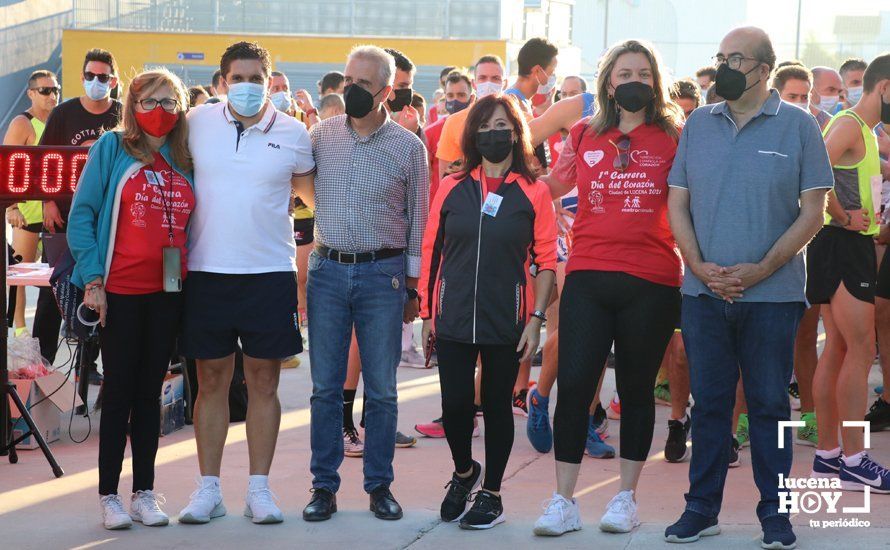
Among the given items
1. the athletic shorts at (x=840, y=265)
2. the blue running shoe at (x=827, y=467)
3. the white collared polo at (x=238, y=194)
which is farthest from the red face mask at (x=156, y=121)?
the blue running shoe at (x=827, y=467)

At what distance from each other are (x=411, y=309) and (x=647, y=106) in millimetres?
1395

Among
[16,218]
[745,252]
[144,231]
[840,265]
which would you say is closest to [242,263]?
[144,231]

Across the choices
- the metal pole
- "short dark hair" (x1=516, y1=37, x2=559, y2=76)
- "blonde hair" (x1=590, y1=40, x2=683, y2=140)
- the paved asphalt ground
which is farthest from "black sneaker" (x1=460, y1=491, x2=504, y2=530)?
the metal pole

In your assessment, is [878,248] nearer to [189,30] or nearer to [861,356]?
[861,356]

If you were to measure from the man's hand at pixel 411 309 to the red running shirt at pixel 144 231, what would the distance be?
102 centimetres

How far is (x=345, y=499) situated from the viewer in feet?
18.3

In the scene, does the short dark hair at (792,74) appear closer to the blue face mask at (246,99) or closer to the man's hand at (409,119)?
the man's hand at (409,119)

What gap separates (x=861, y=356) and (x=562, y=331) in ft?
5.53

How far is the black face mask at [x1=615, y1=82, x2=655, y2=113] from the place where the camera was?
16.3ft

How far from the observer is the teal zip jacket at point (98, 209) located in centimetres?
499

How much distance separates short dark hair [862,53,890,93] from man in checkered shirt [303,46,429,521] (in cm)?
234

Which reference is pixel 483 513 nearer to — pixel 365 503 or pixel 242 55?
pixel 365 503

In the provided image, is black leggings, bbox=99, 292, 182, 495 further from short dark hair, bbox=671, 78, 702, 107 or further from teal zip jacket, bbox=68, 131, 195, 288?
short dark hair, bbox=671, 78, 702, 107

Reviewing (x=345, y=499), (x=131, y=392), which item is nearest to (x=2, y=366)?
(x=131, y=392)
